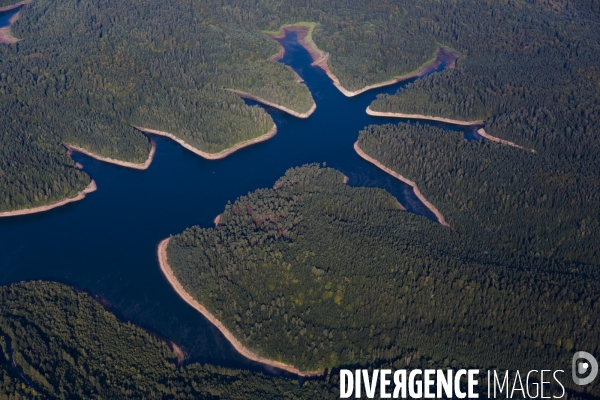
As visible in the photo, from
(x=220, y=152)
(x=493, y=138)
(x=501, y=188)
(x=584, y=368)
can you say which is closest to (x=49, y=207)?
(x=220, y=152)

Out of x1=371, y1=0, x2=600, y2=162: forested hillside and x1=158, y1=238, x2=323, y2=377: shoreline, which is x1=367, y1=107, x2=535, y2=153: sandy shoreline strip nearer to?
x1=371, y1=0, x2=600, y2=162: forested hillside

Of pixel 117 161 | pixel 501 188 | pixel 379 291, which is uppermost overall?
pixel 501 188

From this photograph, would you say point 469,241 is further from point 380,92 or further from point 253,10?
point 253,10

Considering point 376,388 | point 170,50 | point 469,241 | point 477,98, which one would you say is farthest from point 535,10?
point 376,388

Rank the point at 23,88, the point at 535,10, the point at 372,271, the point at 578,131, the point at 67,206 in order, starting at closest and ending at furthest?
the point at 372,271 → the point at 67,206 → the point at 578,131 → the point at 23,88 → the point at 535,10

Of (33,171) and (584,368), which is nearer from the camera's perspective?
(584,368)

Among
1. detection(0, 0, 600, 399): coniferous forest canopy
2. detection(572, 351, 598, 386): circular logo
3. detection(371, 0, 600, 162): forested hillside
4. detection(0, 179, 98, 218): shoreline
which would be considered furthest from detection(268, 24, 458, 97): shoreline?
detection(572, 351, 598, 386): circular logo

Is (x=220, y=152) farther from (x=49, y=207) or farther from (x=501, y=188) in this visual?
(x=501, y=188)

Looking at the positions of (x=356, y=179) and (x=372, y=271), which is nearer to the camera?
(x=372, y=271)
